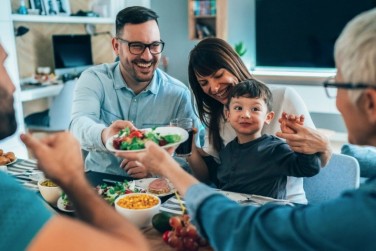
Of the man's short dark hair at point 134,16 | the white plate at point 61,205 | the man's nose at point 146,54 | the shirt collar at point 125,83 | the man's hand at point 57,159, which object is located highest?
the man's short dark hair at point 134,16

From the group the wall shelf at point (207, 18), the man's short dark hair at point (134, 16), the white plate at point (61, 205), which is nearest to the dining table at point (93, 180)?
the white plate at point (61, 205)

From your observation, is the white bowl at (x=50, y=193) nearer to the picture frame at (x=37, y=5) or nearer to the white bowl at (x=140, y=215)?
the white bowl at (x=140, y=215)

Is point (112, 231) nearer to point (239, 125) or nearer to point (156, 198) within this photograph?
point (156, 198)

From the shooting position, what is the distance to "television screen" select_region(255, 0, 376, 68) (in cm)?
516

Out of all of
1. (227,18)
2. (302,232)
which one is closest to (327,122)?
(227,18)

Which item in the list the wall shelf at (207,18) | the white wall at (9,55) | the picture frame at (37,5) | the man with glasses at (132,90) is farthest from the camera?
the wall shelf at (207,18)

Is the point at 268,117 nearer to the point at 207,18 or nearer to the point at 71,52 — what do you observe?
the point at 71,52

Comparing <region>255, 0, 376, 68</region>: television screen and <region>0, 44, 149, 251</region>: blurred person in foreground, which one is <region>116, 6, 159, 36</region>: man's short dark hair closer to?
<region>0, 44, 149, 251</region>: blurred person in foreground

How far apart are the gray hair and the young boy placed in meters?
0.72

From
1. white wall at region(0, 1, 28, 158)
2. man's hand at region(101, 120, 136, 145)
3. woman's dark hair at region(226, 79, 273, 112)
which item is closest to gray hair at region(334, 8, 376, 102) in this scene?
woman's dark hair at region(226, 79, 273, 112)

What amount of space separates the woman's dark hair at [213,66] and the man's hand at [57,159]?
3.76 feet

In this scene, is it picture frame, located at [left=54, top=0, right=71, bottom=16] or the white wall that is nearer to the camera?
the white wall

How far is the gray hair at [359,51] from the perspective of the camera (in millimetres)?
831

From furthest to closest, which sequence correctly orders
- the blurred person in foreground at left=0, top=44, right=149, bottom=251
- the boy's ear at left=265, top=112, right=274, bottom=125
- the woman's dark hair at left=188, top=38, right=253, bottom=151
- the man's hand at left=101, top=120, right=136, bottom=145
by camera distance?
the woman's dark hair at left=188, top=38, right=253, bottom=151
the boy's ear at left=265, top=112, right=274, bottom=125
the man's hand at left=101, top=120, right=136, bottom=145
the blurred person in foreground at left=0, top=44, right=149, bottom=251
